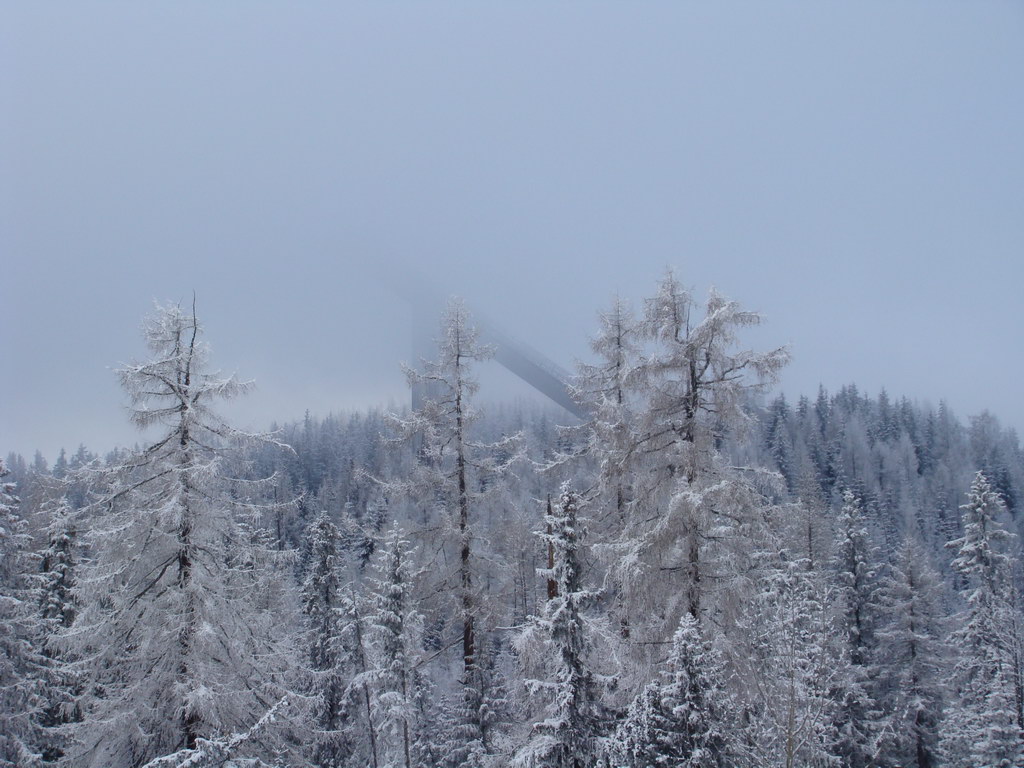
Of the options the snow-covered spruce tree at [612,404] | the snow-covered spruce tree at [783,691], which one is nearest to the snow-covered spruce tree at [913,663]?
the snow-covered spruce tree at [783,691]

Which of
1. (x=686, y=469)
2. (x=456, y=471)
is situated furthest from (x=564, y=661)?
(x=456, y=471)

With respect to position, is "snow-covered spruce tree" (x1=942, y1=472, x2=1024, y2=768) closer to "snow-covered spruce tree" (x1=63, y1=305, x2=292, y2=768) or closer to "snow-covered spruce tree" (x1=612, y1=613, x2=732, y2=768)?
"snow-covered spruce tree" (x1=612, y1=613, x2=732, y2=768)

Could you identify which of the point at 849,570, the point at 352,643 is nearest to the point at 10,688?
the point at 352,643

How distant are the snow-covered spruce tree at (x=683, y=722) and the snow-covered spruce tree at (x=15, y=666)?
1596 cm

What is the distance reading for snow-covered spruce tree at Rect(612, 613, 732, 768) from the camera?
9.17 metres

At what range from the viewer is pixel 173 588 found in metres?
11.8

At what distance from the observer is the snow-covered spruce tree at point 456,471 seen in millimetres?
16453

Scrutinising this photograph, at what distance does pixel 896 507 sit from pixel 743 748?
9976 cm

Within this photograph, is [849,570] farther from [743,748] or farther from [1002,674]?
[743,748]

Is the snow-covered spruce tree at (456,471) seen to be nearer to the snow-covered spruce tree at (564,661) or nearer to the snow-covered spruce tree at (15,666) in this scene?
the snow-covered spruce tree at (564,661)

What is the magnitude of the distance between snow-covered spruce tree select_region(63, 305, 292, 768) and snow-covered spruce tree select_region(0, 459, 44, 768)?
5.47 metres

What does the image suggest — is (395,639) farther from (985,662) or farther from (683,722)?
(985,662)

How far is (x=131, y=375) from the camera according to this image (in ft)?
39.5

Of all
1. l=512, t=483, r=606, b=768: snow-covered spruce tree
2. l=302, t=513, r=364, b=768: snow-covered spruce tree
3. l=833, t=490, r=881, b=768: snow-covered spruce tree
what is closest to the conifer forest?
l=512, t=483, r=606, b=768: snow-covered spruce tree
